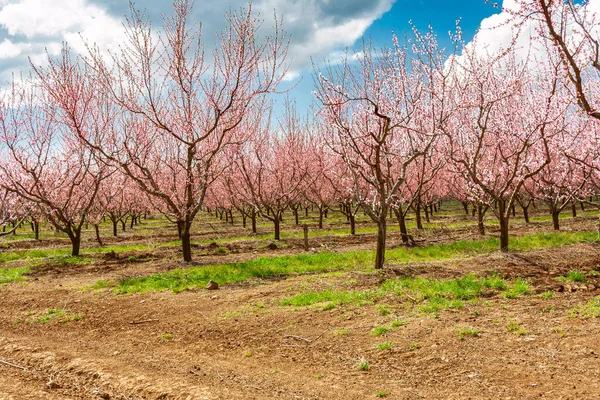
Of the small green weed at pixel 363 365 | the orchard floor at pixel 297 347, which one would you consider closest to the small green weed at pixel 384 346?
the orchard floor at pixel 297 347

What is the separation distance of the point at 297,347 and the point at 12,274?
11.1 metres

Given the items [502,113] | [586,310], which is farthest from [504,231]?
[586,310]

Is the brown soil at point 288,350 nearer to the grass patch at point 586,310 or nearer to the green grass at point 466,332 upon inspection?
the green grass at point 466,332

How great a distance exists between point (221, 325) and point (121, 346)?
1.58m

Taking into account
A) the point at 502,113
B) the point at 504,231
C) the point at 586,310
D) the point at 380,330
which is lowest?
the point at 380,330

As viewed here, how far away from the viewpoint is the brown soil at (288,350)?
187 inches

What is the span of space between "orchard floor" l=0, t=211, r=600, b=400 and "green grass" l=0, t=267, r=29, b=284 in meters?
2.79

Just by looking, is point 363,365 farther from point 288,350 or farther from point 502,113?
point 502,113

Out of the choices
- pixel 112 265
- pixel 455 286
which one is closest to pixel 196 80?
pixel 112 265

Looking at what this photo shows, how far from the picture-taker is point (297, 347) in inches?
242

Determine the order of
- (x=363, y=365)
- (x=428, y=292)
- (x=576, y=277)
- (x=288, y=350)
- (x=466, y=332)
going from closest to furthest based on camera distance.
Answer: (x=363, y=365) → (x=466, y=332) → (x=288, y=350) → (x=428, y=292) → (x=576, y=277)

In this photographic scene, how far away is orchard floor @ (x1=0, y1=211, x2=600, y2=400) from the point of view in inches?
188

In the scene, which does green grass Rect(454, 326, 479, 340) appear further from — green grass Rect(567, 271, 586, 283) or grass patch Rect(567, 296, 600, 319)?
green grass Rect(567, 271, 586, 283)

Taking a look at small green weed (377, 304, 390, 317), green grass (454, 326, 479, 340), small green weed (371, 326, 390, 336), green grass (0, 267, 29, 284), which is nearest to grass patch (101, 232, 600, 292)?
small green weed (377, 304, 390, 317)
